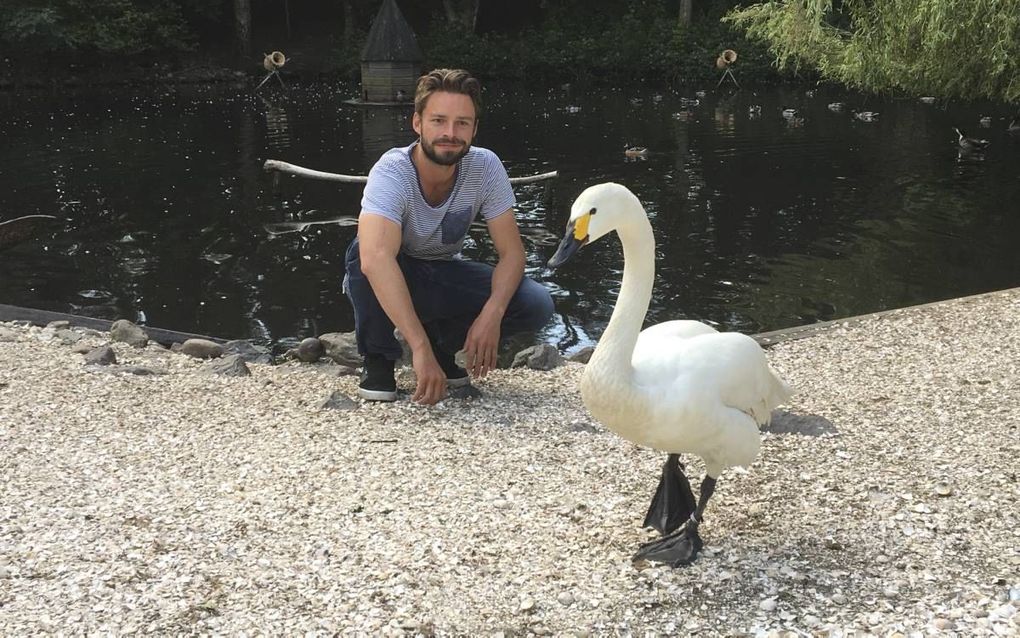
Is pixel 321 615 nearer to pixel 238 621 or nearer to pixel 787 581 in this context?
pixel 238 621

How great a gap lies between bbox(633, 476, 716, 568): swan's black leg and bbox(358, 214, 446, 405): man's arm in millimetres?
1330

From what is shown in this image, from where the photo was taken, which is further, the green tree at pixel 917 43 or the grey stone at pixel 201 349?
the green tree at pixel 917 43

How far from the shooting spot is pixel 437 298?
4.75m

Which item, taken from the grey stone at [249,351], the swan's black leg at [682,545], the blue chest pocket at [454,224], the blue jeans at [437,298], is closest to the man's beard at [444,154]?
the blue chest pocket at [454,224]

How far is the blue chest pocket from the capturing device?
15.2ft

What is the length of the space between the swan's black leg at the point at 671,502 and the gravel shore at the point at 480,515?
0.32 feet

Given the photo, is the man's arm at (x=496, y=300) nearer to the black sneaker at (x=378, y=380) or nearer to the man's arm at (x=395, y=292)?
the man's arm at (x=395, y=292)

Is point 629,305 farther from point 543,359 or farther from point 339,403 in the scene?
point 543,359

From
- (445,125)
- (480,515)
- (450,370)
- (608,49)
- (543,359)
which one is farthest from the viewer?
(608,49)

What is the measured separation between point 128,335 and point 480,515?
4.11 metres

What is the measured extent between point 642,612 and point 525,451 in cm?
132

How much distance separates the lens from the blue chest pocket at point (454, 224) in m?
4.63

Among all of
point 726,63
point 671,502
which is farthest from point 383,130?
point 671,502

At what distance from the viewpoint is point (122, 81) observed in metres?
32.5
